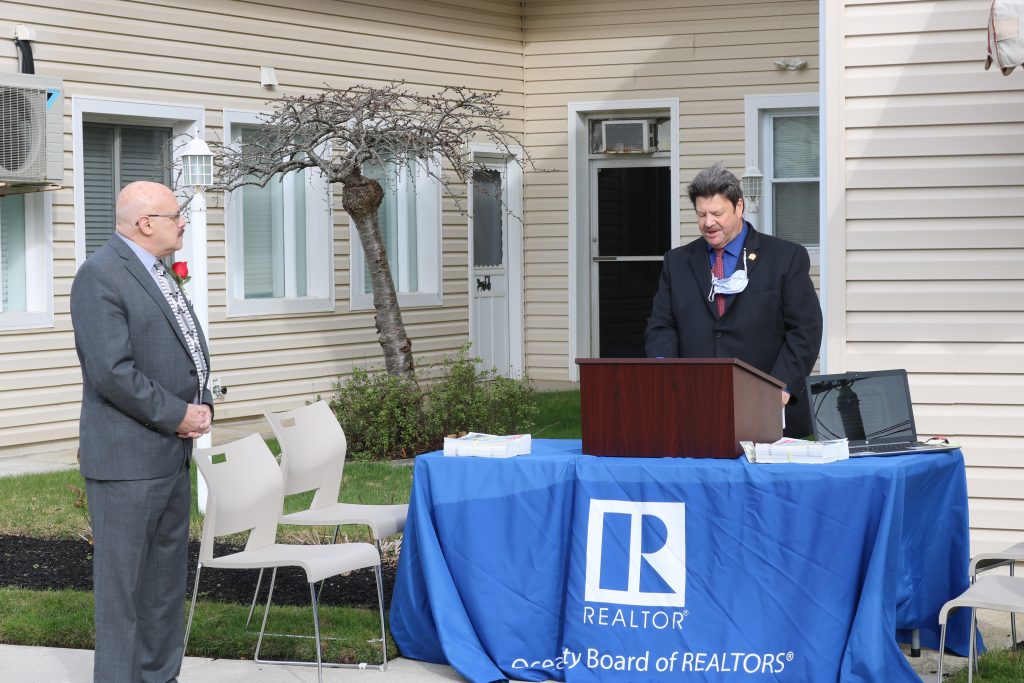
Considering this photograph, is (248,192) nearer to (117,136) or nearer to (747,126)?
(117,136)

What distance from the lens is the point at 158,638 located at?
4570 millimetres

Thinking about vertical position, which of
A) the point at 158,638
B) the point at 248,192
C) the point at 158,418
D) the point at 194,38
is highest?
the point at 194,38

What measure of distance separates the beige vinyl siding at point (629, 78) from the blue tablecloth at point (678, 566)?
9096 mm

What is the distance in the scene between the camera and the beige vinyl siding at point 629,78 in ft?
44.8

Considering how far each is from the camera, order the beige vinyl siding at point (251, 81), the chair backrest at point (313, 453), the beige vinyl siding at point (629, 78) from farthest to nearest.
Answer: the beige vinyl siding at point (629, 78)
the beige vinyl siding at point (251, 81)
the chair backrest at point (313, 453)

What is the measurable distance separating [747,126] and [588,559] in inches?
374

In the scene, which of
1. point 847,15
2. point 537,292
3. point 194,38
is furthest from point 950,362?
point 537,292

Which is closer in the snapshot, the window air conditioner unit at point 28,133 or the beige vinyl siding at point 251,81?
the window air conditioner unit at point 28,133

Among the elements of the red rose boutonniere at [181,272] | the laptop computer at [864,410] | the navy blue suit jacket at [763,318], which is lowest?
the laptop computer at [864,410]

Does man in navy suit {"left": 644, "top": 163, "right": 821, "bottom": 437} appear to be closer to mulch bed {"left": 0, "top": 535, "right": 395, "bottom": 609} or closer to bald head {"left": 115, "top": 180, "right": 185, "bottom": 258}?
mulch bed {"left": 0, "top": 535, "right": 395, "bottom": 609}

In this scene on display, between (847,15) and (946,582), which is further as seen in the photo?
(847,15)

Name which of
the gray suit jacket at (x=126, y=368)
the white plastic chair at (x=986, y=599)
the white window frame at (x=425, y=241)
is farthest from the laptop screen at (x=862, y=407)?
the white window frame at (x=425, y=241)

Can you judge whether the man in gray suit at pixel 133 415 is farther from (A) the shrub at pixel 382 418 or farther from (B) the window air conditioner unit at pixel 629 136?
(B) the window air conditioner unit at pixel 629 136

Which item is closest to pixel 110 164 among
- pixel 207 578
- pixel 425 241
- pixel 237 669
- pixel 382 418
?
pixel 382 418
